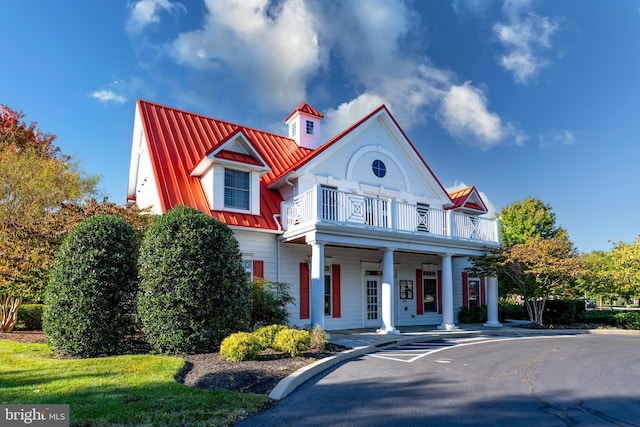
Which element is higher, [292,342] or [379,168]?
[379,168]

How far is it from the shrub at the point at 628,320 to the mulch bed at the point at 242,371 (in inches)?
667

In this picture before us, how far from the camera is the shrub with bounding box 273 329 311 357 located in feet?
31.0

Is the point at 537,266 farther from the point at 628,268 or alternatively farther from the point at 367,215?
the point at 367,215

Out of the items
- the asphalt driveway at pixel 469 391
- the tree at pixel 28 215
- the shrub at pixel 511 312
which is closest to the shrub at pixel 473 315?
the shrub at pixel 511 312

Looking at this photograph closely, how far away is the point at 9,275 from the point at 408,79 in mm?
16102

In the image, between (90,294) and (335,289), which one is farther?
(335,289)

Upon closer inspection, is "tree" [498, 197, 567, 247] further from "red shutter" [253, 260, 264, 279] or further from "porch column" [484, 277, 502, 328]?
"red shutter" [253, 260, 264, 279]

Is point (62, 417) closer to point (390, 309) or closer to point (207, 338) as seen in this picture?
point (207, 338)

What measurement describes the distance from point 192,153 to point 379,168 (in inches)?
305

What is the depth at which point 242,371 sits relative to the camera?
7.78 metres

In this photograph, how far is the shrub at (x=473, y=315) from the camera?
20.5m

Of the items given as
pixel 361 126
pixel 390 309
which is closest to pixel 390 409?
pixel 390 309

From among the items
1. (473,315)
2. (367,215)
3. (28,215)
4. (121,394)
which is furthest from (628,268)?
(28,215)

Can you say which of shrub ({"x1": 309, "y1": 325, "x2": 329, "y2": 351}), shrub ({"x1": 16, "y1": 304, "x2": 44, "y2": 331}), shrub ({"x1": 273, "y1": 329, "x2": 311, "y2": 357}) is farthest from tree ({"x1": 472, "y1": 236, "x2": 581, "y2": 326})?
shrub ({"x1": 16, "y1": 304, "x2": 44, "y2": 331})
